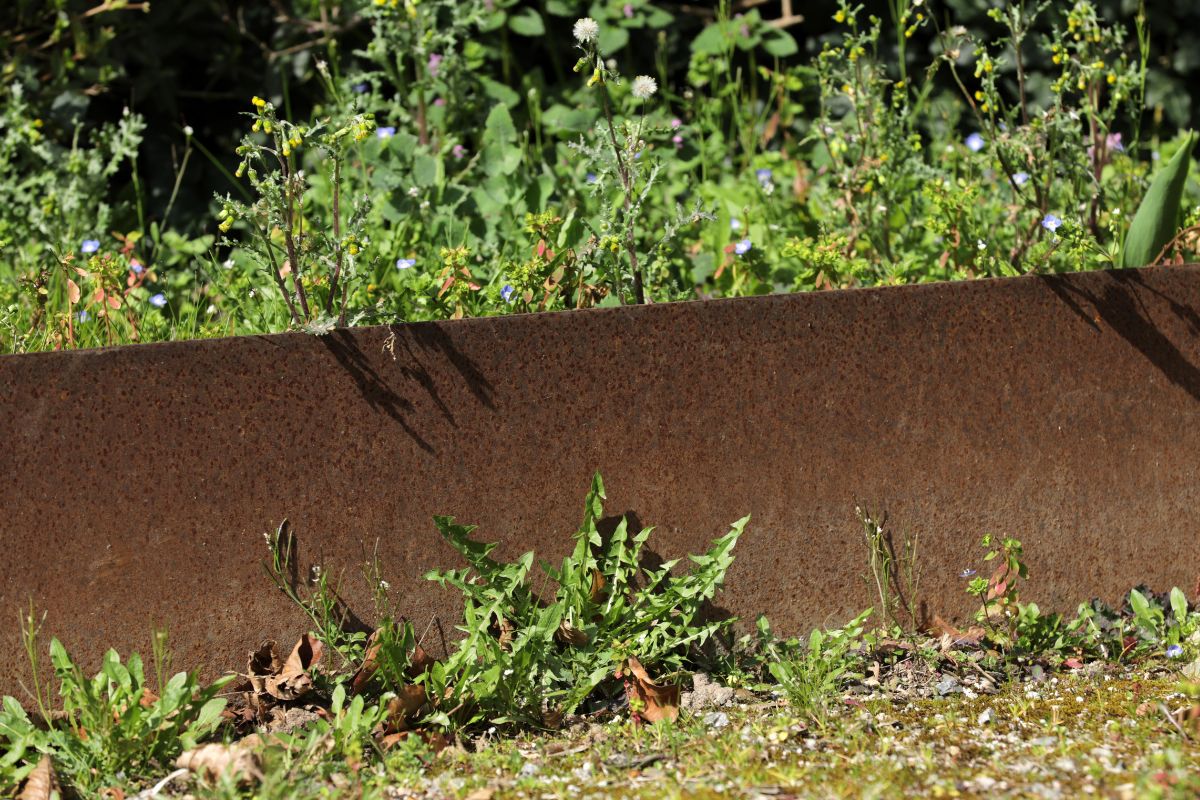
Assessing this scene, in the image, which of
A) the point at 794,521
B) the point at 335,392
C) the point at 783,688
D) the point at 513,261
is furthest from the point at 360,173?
the point at 783,688

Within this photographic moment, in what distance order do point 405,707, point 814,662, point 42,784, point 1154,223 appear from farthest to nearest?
point 1154,223 → point 814,662 → point 405,707 → point 42,784

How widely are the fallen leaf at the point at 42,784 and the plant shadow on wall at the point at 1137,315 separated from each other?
2.03 metres

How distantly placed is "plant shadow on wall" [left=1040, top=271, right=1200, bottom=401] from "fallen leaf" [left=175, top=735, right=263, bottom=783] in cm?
177

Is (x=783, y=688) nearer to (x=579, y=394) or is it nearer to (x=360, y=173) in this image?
(x=579, y=394)

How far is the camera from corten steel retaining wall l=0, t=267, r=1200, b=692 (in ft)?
7.10

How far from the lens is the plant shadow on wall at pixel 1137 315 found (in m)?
2.59

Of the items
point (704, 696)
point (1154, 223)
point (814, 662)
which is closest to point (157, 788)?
point (704, 696)

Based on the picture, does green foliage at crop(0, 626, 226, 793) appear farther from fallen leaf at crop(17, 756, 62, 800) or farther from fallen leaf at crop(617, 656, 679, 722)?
fallen leaf at crop(617, 656, 679, 722)

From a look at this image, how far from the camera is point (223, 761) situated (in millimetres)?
1894

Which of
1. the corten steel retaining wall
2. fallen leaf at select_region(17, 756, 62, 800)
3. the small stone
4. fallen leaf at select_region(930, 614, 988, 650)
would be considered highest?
the corten steel retaining wall

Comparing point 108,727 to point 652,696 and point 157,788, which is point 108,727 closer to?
point 157,788

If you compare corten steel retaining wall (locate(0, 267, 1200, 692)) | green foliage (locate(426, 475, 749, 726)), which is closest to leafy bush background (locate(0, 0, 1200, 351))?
corten steel retaining wall (locate(0, 267, 1200, 692))

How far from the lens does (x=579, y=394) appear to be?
234cm

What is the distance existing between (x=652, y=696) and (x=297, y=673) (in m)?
0.62
